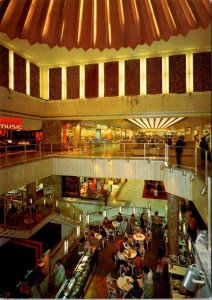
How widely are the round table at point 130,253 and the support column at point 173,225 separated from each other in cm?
167

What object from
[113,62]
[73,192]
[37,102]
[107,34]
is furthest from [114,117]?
[107,34]

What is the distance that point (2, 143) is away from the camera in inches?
431

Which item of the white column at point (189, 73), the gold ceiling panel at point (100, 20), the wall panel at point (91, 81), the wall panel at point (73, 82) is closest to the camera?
the gold ceiling panel at point (100, 20)

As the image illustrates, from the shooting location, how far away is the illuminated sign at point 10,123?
31.9ft

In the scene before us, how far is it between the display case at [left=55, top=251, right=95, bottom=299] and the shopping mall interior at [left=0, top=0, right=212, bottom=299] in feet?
0.16

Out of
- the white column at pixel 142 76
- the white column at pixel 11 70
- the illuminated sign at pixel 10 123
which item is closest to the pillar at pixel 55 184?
the illuminated sign at pixel 10 123

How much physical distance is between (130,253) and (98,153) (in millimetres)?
5215

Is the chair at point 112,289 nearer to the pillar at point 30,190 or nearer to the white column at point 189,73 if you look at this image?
the pillar at point 30,190

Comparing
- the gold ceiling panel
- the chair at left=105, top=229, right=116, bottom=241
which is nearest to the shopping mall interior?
the gold ceiling panel

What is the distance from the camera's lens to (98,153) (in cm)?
1168

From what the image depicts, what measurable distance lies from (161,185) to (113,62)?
1021 cm

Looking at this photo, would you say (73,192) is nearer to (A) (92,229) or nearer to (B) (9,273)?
(A) (92,229)

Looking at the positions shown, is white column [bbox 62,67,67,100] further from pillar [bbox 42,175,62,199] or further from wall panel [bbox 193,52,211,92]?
wall panel [bbox 193,52,211,92]

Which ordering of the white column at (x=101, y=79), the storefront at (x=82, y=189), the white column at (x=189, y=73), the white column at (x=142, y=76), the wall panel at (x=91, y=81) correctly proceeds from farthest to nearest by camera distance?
the storefront at (x=82, y=189) → the wall panel at (x=91, y=81) → the white column at (x=101, y=79) → the white column at (x=142, y=76) → the white column at (x=189, y=73)
